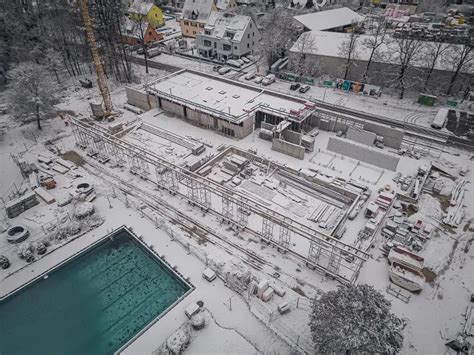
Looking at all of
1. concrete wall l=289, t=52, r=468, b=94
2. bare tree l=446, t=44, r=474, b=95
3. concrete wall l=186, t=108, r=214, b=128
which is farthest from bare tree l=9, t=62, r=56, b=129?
bare tree l=446, t=44, r=474, b=95

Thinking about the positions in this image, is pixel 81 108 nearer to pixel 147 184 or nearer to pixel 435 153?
pixel 147 184

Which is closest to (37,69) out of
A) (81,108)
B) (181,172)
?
(81,108)

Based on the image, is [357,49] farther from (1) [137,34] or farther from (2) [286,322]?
(2) [286,322]

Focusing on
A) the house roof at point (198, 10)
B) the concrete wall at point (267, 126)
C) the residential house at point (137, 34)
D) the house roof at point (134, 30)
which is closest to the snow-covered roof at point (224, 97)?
the concrete wall at point (267, 126)

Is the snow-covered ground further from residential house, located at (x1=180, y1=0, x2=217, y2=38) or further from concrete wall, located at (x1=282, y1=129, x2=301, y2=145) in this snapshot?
residential house, located at (x1=180, y1=0, x2=217, y2=38)

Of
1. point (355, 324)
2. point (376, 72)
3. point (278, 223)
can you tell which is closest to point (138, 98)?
point (278, 223)

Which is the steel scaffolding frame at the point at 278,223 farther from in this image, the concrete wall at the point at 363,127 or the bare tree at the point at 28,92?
the concrete wall at the point at 363,127

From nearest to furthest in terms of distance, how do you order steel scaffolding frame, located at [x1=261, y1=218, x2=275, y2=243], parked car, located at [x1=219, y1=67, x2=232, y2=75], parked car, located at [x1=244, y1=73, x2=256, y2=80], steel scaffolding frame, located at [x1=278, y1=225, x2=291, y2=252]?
steel scaffolding frame, located at [x1=278, y1=225, x2=291, y2=252], steel scaffolding frame, located at [x1=261, y1=218, x2=275, y2=243], parked car, located at [x1=244, y1=73, x2=256, y2=80], parked car, located at [x1=219, y1=67, x2=232, y2=75]
